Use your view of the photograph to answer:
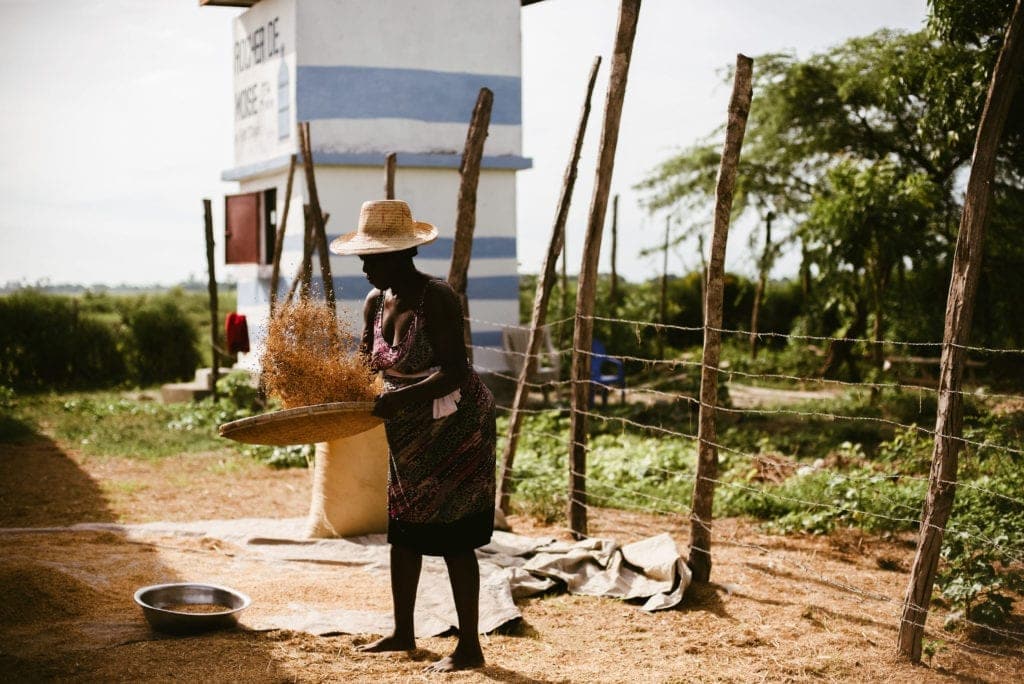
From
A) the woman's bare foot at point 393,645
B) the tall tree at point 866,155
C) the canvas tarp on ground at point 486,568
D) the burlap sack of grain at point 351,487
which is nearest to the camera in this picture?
the woman's bare foot at point 393,645

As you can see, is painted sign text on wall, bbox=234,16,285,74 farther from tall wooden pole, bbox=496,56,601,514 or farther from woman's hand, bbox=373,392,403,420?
woman's hand, bbox=373,392,403,420

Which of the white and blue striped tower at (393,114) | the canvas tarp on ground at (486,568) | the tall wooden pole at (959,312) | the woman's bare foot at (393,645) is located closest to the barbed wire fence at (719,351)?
the tall wooden pole at (959,312)

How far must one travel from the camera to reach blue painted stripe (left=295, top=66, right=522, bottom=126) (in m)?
11.6

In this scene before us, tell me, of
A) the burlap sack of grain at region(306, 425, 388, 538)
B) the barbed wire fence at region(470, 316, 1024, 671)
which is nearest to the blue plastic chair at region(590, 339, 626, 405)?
the barbed wire fence at region(470, 316, 1024, 671)

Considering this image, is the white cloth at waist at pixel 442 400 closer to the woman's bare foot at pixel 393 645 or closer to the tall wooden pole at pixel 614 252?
the woman's bare foot at pixel 393 645

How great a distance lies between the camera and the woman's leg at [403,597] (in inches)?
156

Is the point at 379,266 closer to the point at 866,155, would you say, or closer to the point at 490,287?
the point at 490,287

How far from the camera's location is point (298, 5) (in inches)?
450

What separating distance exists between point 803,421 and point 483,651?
292 inches

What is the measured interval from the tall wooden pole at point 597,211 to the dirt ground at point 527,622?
0.97 metres

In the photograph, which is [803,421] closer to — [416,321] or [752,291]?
[416,321]

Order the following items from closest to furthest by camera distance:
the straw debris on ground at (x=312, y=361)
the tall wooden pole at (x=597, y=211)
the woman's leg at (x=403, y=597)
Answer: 1. the woman's leg at (x=403, y=597)
2. the straw debris on ground at (x=312, y=361)
3. the tall wooden pole at (x=597, y=211)

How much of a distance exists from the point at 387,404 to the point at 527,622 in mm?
1590

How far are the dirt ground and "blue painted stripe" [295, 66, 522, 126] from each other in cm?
608
